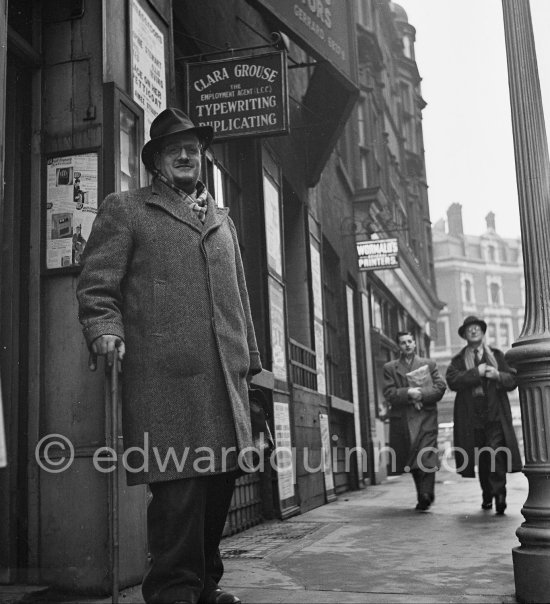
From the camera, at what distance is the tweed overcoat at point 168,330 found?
12.0 ft

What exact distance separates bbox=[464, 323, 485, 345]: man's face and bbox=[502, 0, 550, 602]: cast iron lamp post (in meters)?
4.41

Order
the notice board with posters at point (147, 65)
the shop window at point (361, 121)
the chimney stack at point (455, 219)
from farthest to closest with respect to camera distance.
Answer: the chimney stack at point (455, 219) < the shop window at point (361, 121) < the notice board with posters at point (147, 65)

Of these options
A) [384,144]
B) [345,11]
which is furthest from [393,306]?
[345,11]

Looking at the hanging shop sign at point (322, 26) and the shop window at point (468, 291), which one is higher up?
the shop window at point (468, 291)

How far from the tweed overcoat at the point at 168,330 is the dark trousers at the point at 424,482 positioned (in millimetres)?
5652

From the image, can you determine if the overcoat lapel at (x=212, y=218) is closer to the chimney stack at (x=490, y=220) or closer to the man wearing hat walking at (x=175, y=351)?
the man wearing hat walking at (x=175, y=351)

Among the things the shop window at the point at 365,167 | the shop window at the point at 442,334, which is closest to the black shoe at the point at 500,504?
the shop window at the point at 365,167

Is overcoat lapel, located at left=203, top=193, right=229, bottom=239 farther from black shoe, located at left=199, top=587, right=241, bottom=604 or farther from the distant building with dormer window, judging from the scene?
the distant building with dormer window

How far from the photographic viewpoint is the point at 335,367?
1361 centimetres

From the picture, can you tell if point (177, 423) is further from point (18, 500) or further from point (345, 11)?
point (345, 11)

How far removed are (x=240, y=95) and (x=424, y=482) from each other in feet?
15.2

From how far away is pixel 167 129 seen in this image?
3965 mm

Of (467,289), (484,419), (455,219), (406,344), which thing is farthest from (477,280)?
(484,419)

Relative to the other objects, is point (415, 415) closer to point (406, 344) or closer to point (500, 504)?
point (406, 344)
